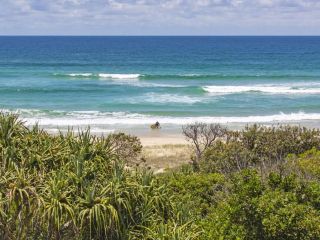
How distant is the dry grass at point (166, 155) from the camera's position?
27125 millimetres

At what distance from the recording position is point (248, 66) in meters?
85.9

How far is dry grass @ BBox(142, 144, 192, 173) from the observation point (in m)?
27.1

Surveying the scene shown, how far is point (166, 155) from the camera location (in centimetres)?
2948

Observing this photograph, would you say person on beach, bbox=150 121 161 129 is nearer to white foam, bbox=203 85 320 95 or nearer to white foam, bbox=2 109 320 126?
white foam, bbox=2 109 320 126

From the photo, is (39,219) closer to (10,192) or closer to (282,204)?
(10,192)

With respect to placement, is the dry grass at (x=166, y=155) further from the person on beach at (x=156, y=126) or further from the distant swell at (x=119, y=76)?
the distant swell at (x=119, y=76)

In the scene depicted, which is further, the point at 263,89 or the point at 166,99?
the point at 263,89

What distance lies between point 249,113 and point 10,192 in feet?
116

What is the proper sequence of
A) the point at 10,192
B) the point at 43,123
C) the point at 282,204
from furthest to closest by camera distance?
the point at 43,123 < the point at 282,204 < the point at 10,192

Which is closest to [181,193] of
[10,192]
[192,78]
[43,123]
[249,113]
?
[10,192]

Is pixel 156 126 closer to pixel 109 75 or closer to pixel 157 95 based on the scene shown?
pixel 157 95

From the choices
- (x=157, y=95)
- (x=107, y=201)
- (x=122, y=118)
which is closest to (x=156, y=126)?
(x=122, y=118)

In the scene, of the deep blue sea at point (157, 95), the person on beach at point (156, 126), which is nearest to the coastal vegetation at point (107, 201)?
the person on beach at point (156, 126)

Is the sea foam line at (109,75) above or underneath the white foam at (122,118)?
above
